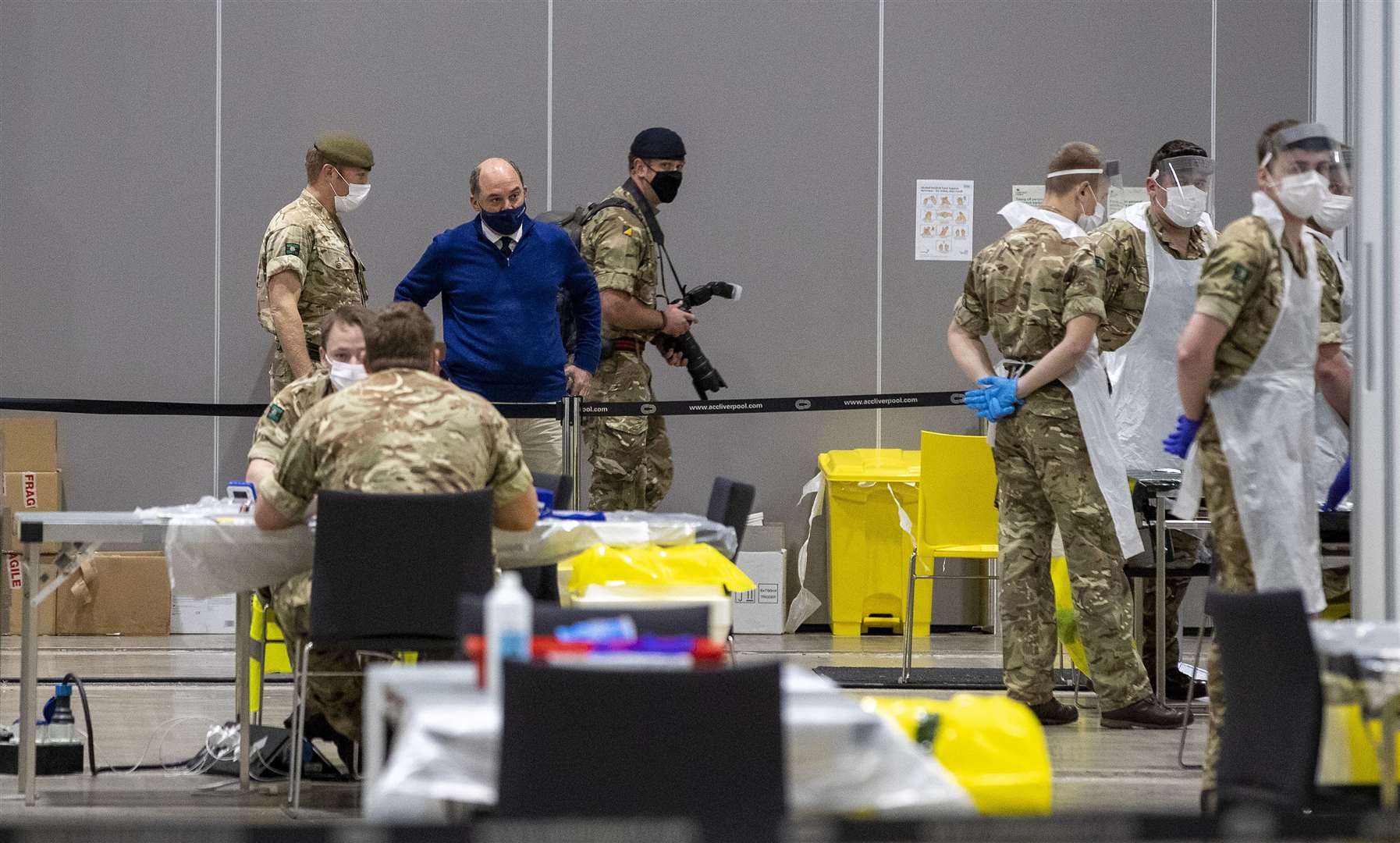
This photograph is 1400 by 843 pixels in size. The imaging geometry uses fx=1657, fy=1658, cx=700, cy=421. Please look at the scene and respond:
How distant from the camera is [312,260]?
5.45m

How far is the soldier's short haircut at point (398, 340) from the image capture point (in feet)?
11.7

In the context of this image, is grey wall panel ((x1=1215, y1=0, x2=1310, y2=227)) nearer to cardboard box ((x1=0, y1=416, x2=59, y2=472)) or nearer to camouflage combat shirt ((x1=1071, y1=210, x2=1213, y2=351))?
camouflage combat shirt ((x1=1071, y1=210, x2=1213, y2=351))

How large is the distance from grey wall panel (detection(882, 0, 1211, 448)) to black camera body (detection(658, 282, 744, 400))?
1.36 meters

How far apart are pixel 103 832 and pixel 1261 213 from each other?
8.70ft

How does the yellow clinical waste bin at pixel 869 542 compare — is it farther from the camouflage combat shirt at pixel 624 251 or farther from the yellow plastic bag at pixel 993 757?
the yellow plastic bag at pixel 993 757

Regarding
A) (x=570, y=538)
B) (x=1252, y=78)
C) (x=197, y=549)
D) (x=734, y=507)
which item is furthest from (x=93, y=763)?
(x=1252, y=78)

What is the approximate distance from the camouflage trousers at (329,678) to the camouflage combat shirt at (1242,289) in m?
2.04

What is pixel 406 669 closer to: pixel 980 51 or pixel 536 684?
pixel 536 684

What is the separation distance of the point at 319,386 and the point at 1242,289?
2.20m

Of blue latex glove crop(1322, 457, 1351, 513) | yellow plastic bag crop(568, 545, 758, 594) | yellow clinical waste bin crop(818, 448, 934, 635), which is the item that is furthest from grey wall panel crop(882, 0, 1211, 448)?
yellow plastic bag crop(568, 545, 758, 594)

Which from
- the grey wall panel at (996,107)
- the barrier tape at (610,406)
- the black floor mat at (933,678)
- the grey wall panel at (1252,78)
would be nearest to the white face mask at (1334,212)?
the black floor mat at (933,678)

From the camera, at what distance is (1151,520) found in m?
5.17

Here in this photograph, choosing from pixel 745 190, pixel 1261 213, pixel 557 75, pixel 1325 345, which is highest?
pixel 557 75

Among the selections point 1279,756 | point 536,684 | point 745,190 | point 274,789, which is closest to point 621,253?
point 745,190
